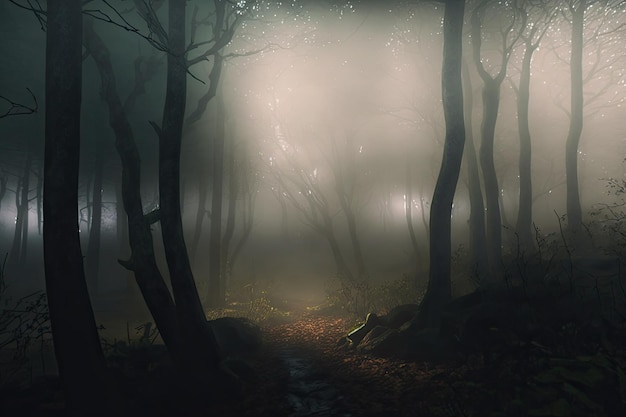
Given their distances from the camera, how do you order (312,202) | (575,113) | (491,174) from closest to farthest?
(491,174)
(575,113)
(312,202)

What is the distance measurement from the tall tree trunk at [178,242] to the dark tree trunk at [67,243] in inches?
63.7

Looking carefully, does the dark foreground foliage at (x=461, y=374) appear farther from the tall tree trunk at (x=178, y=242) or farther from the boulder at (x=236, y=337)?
the boulder at (x=236, y=337)

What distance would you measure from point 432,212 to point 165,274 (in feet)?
50.5

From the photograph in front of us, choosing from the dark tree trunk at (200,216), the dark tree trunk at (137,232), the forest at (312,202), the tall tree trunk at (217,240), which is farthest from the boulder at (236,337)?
the dark tree trunk at (200,216)

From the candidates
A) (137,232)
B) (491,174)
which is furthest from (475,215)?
(137,232)

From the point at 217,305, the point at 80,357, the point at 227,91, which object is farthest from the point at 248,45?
the point at 80,357

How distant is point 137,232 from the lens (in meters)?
7.09

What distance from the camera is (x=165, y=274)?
19.5 m

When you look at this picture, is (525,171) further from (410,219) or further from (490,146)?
(410,219)

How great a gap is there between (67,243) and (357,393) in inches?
205

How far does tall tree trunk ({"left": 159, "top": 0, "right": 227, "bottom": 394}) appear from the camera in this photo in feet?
22.3

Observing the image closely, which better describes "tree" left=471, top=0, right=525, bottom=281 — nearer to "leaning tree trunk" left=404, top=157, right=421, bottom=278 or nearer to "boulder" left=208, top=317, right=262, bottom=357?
"leaning tree trunk" left=404, top=157, right=421, bottom=278

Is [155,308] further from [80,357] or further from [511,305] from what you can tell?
[511,305]

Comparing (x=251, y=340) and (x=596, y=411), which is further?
(x=251, y=340)
